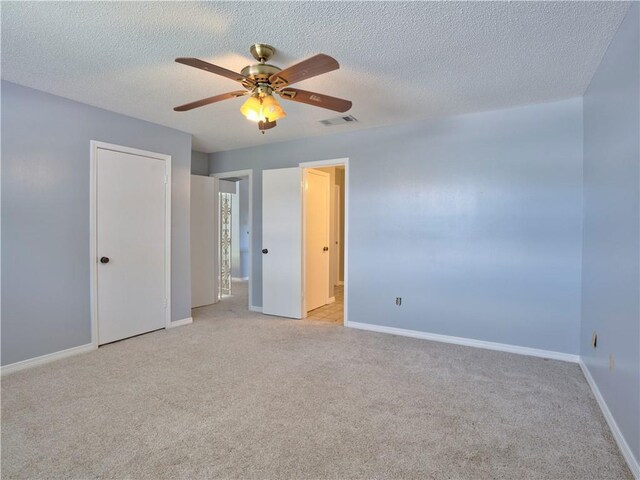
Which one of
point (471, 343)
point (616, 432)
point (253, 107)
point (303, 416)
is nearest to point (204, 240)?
point (253, 107)

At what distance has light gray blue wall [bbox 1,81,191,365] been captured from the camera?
9.70 ft

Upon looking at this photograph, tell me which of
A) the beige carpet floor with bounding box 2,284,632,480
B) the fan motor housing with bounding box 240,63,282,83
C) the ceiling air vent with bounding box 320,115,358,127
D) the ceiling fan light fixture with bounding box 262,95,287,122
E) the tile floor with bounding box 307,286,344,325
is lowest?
the beige carpet floor with bounding box 2,284,632,480

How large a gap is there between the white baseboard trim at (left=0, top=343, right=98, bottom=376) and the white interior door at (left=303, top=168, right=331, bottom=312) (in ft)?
8.71

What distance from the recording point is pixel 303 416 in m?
2.28

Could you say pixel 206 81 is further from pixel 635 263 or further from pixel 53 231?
pixel 635 263

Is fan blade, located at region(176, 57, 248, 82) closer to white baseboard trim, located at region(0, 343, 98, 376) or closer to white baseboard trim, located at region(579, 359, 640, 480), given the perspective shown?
white baseboard trim, located at region(0, 343, 98, 376)

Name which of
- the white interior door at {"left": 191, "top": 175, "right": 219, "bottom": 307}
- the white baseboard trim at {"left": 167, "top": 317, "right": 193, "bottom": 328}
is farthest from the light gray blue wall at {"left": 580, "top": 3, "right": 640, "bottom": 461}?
the white interior door at {"left": 191, "top": 175, "right": 219, "bottom": 307}

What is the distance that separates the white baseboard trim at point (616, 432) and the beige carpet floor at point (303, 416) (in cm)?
4

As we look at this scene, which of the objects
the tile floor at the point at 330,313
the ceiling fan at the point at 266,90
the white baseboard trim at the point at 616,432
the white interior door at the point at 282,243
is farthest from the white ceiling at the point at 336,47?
the tile floor at the point at 330,313

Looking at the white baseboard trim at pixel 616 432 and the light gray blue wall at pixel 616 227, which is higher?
the light gray blue wall at pixel 616 227

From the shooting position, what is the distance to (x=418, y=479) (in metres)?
1.71

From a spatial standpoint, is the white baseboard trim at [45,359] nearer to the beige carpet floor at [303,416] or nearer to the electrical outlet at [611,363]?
the beige carpet floor at [303,416]

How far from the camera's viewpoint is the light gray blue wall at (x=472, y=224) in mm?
3289

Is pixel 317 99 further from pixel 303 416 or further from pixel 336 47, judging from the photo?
pixel 303 416
